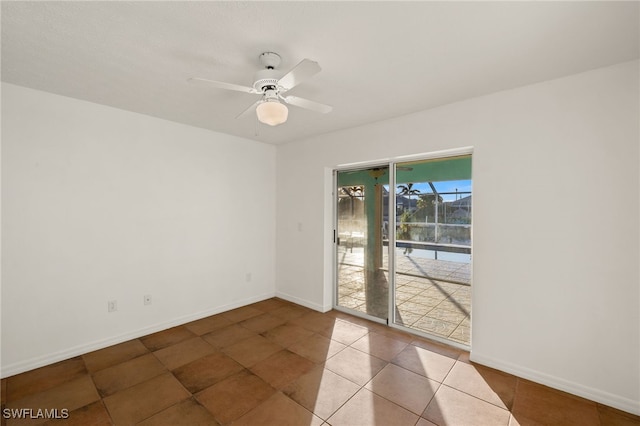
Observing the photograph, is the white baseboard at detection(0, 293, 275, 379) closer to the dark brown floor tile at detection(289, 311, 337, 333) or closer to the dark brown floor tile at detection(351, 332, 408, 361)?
the dark brown floor tile at detection(289, 311, 337, 333)

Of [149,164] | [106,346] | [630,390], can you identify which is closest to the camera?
[630,390]

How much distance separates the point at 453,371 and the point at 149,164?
12.7ft

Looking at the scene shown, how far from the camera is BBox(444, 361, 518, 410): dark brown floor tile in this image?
218 centimetres

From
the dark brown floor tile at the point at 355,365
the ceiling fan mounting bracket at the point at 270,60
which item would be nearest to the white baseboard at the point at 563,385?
the dark brown floor tile at the point at 355,365

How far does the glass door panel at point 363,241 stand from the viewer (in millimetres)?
3699

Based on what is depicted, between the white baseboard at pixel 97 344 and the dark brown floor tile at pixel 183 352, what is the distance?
505 millimetres

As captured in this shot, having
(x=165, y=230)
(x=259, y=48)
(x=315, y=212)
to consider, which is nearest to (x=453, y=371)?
(x=315, y=212)

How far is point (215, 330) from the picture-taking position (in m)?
3.41

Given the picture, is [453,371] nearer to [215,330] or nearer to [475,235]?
[475,235]

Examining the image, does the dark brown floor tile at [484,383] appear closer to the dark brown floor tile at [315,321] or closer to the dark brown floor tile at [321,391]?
the dark brown floor tile at [321,391]

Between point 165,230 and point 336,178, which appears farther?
point 336,178

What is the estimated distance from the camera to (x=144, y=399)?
2184 millimetres

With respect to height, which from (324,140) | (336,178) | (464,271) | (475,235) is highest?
(324,140)

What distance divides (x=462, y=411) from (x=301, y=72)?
2.58m
